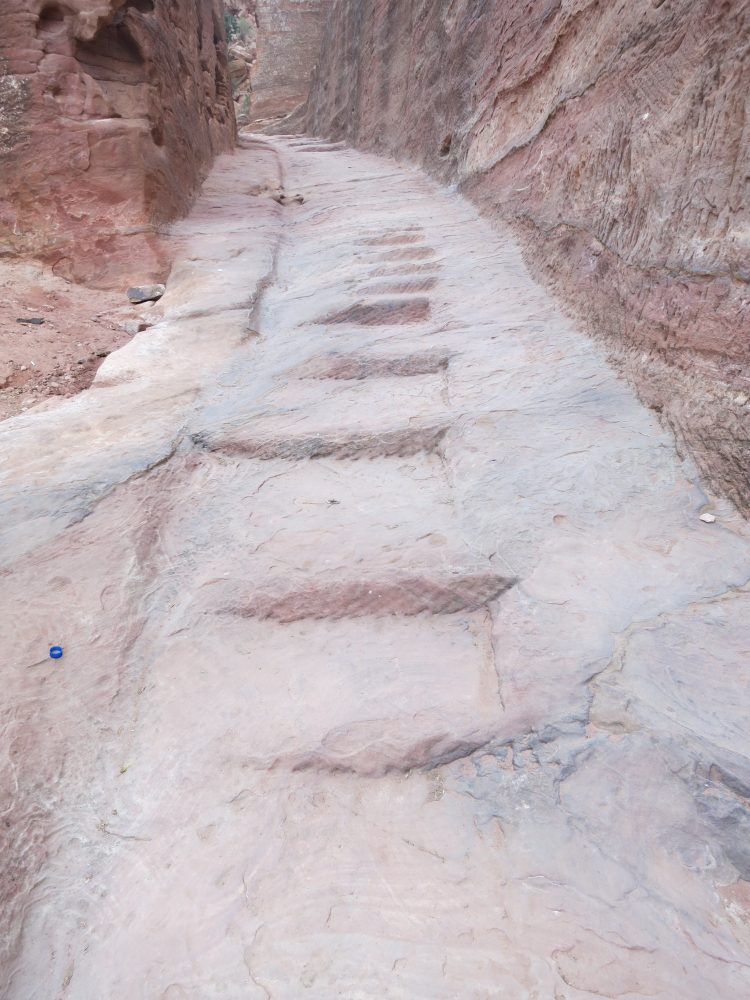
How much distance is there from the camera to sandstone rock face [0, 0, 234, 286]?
366cm

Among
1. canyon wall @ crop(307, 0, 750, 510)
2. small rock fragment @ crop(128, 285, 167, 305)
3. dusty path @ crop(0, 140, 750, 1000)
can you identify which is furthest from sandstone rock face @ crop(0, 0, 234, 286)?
canyon wall @ crop(307, 0, 750, 510)

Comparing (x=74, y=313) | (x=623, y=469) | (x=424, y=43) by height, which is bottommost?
(x=74, y=313)

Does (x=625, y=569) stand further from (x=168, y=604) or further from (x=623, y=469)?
(x=168, y=604)

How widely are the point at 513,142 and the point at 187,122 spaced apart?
3040mm

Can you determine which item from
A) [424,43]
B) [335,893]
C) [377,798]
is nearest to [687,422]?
[377,798]

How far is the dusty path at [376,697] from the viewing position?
829 millimetres

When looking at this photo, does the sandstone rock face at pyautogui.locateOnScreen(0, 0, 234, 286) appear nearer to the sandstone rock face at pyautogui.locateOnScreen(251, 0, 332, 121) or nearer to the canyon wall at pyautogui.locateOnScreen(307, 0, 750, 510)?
the canyon wall at pyautogui.locateOnScreen(307, 0, 750, 510)

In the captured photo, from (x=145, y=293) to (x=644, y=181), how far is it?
2.82 m

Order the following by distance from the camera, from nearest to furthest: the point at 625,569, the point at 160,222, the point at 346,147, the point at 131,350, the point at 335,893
Answer: the point at 335,893, the point at 625,569, the point at 131,350, the point at 160,222, the point at 346,147

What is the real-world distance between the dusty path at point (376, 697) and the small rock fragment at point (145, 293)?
1.65 m

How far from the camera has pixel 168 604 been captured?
1422mm

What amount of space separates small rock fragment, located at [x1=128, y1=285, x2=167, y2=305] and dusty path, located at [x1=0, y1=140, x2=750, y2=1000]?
1.65 meters

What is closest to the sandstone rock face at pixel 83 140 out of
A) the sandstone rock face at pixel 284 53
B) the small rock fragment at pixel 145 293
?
the small rock fragment at pixel 145 293

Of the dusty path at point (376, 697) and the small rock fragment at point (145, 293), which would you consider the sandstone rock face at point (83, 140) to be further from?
the dusty path at point (376, 697)
